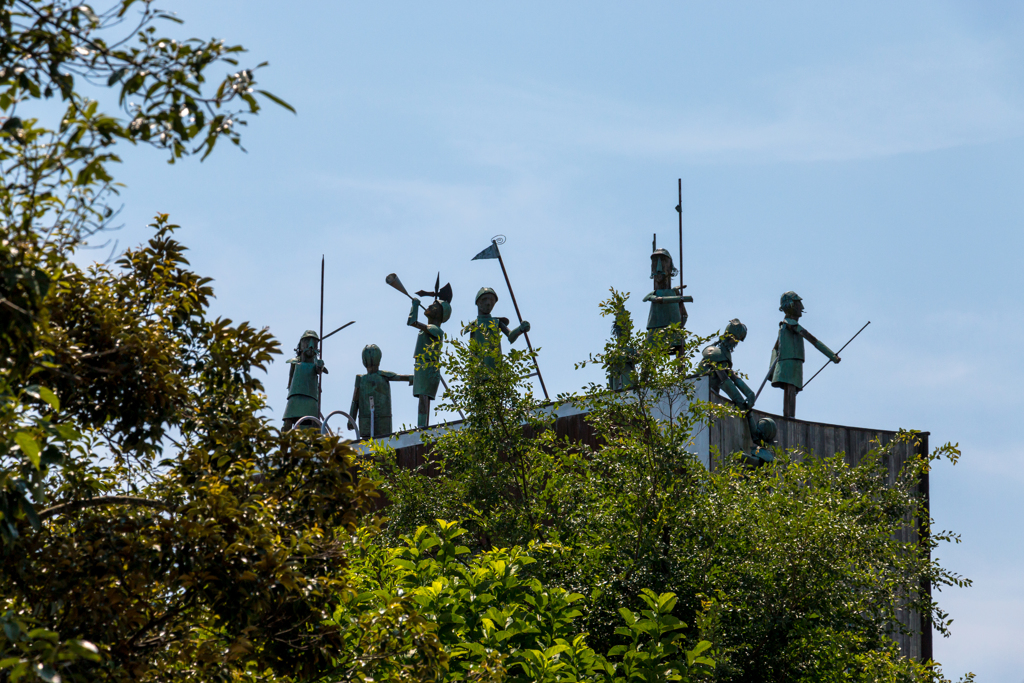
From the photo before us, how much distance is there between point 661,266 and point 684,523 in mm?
6641

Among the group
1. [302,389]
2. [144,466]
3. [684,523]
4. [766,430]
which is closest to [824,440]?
[766,430]

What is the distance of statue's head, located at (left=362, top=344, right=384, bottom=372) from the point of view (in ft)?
66.8

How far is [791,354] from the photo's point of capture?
16.9 m

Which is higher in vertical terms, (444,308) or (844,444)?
(444,308)

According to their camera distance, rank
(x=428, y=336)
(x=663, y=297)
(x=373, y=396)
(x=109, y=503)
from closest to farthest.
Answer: (x=109, y=503) < (x=663, y=297) < (x=428, y=336) < (x=373, y=396)

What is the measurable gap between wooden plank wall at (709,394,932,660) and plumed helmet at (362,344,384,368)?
6.70 metres

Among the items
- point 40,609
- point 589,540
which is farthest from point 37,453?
point 589,540

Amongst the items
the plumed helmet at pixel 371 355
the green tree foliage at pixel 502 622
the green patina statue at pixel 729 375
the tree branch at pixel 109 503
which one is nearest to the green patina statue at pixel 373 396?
the plumed helmet at pixel 371 355

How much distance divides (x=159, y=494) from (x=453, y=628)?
268 cm

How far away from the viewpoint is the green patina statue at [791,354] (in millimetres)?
16906

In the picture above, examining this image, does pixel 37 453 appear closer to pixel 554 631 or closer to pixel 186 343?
pixel 186 343

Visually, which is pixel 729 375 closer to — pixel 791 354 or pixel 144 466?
pixel 791 354

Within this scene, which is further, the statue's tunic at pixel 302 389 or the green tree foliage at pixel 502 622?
the statue's tunic at pixel 302 389

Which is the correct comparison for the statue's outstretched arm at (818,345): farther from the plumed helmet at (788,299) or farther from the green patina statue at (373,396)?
the green patina statue at (373,396)
